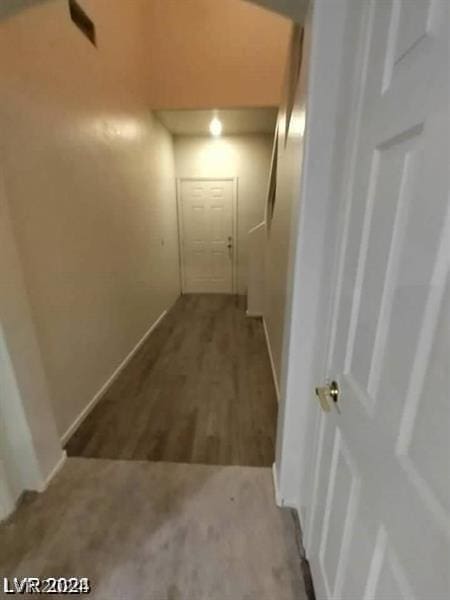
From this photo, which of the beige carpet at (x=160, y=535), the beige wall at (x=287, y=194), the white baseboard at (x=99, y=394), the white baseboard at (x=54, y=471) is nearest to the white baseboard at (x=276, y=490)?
the beige carpet at (x=160, y=535)

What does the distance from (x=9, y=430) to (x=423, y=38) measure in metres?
2.03

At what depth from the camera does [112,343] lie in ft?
8.80

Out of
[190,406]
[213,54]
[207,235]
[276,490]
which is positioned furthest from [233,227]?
[276,490]

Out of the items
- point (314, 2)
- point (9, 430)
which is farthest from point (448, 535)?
point (9, 430)

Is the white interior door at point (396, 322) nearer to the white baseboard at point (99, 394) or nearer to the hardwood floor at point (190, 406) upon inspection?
the hardwood floor at point (190, 406)

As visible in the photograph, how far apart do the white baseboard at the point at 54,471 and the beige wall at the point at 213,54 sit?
3832 millimetres

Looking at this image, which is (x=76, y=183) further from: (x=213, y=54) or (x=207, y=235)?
(x=207, y=235)

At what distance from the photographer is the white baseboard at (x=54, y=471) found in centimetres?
161

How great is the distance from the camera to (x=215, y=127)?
4480 mm

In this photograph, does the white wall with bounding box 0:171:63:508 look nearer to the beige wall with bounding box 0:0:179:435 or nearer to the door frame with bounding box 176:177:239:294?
the beige wall with bounding box 0:0:179:435

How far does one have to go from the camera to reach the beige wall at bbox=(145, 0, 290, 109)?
354 centimetres

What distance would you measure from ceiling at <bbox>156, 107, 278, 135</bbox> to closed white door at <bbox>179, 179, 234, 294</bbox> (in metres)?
0.76

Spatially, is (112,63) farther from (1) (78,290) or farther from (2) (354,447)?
(2) (354,447)

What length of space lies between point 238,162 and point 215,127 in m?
0.67
